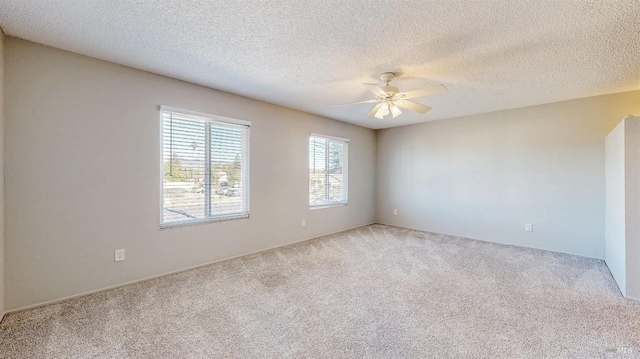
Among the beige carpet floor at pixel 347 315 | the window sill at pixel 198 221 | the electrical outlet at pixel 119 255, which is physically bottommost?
the beige carpet floor at pixel 347 315

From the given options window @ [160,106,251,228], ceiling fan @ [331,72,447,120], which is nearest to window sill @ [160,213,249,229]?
window @ [160,106,251,228]

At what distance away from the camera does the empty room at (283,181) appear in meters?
1.95

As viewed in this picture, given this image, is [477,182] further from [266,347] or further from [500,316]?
[266,347]

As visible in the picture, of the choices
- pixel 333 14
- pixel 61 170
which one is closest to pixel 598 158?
pixel 333 14

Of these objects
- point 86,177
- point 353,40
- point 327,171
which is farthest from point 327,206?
point 86,177

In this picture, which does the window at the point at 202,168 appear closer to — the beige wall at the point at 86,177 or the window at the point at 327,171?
the beige wall at the point at 86,177

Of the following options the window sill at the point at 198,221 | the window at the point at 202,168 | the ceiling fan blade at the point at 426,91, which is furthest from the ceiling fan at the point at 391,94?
the window sill at the point at 198,221

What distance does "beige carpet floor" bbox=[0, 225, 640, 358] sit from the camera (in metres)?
1.86

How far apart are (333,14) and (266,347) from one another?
239 cm

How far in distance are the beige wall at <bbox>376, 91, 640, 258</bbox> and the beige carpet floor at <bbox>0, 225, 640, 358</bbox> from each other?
81cm

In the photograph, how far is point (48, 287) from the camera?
8.06ft

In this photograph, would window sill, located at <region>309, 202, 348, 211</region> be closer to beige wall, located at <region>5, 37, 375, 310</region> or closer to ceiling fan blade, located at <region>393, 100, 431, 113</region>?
beige wall, located at <region>5, 37, 375, 310</region>

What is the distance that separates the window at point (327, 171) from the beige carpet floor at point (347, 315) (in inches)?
70.9

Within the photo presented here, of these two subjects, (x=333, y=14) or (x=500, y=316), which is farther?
(x=500, y=316)
